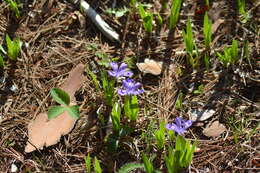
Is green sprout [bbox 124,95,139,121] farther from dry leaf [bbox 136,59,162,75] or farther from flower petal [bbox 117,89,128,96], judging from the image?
dry leaf [bbox 136,59,162,75]

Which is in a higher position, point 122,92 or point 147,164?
point 122,92

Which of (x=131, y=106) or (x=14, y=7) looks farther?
(x=14, y=7)

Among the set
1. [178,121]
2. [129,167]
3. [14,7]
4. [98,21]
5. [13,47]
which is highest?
[14,7]

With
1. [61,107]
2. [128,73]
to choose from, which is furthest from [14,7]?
[128,73]

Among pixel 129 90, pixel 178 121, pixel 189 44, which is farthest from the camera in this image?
pixel 189 44

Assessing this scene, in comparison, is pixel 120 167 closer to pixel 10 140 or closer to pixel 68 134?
pixel 68 134

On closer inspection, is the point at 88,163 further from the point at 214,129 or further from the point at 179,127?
the point at 214,129

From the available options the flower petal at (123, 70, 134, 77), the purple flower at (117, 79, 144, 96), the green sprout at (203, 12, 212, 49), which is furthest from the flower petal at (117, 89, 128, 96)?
the green sprout at (203, 12, 212, 49)
